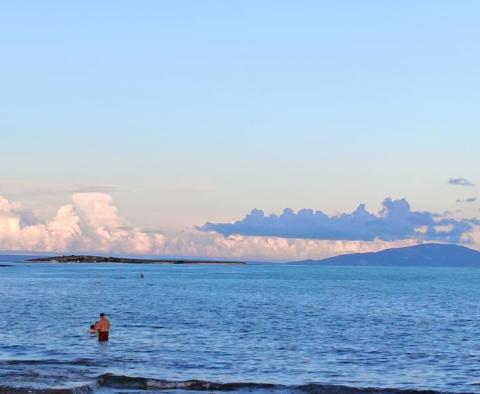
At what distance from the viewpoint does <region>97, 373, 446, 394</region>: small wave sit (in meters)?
45.8

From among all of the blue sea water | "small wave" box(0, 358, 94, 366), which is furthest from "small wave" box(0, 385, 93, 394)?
"small wave" box(0, 358, 94, 366)

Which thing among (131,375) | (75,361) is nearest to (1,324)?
(75,361)

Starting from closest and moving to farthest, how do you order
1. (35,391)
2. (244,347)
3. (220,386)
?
(35,391)
(220,386)
(244,347)

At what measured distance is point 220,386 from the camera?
1833 inches

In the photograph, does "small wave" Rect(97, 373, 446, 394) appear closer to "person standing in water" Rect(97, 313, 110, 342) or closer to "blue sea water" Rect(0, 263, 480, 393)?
"blue sea water" Rect(0, 263, 480, 393)

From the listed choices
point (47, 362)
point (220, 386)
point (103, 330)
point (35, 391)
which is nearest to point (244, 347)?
point (103, 330)

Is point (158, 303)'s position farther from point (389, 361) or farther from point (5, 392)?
point (5, 392)

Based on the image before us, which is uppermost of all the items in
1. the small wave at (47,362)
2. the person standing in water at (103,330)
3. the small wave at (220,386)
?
the person standing in water at (103,330)

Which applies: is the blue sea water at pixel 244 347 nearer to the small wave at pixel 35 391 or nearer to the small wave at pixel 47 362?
the small wave at pixel 47 362

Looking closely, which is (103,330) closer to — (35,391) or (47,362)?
(47,362)

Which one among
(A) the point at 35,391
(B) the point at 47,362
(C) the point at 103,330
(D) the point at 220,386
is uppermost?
(C) the point at 103,330

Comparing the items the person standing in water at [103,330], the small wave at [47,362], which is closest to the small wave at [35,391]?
the small wave at [47,362]

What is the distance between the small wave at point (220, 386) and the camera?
150ft

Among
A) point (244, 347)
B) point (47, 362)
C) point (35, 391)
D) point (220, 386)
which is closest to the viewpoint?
point (35, 391)
